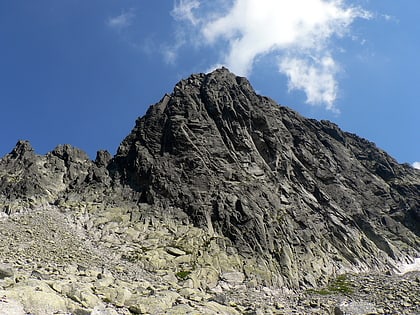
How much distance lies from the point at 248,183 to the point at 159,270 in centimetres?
3411

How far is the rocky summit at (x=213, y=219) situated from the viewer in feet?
150

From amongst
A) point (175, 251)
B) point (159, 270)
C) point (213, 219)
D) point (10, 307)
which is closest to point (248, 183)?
point (213, 219)

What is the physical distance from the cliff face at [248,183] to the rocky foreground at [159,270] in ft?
14.7

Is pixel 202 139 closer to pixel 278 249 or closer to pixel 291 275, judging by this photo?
pixel 278 249

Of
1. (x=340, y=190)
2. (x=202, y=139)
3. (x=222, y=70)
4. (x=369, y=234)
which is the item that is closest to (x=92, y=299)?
(x=202, y=139)

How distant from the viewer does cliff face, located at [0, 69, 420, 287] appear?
7775 centimetres

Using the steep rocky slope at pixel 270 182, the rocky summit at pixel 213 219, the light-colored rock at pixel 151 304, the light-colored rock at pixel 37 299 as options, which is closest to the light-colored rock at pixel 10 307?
the rocky summit at pixel 213 219

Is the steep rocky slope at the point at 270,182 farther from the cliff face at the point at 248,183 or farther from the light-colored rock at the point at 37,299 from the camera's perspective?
the light-colored rock at the point at 37,299

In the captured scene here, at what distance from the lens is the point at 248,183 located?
8894 centimetres

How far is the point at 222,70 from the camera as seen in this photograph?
431ft

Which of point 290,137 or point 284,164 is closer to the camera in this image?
point 284,164

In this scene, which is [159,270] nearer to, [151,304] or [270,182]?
[151,304]

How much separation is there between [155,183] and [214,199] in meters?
13.7

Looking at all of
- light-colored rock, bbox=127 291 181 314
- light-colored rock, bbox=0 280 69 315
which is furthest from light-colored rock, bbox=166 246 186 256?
light-colored rock, bbox=0 280 69 315
